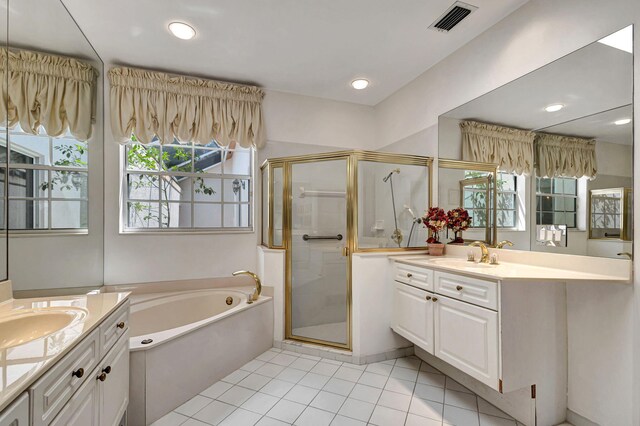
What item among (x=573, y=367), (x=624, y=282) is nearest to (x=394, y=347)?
(x=573, y=367)

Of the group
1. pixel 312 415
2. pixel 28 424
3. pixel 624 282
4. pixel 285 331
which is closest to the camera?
pixel 28 424

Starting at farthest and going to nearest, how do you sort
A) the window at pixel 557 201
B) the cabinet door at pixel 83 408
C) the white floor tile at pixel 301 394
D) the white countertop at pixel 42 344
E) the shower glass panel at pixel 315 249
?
the shower glass panel at pixel 315 249, the white floor tile at pixel 301 394, the window at pixel 557 201, the cabinet door at pixel 83 408, the white countertop at pixel 42 344

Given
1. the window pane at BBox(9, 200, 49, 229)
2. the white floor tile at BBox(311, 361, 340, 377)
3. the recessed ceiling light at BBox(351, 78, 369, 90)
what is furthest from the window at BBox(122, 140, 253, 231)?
the white floor tile at BBox(311, 361, 340, 377)

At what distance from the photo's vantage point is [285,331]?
258 cm

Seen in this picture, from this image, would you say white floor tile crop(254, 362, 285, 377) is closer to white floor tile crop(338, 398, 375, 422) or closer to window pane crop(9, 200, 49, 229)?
white floor tile crop(338, 398, 375, 422)

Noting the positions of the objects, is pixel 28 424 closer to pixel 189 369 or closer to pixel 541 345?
pixel 189 369

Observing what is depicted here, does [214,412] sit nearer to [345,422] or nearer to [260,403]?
[260,403]

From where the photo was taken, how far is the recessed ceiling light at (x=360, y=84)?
2.85 meters

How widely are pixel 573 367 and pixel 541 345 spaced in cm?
23

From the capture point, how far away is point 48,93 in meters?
1.86

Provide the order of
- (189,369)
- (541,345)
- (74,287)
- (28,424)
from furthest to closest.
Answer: (74,287), (189,369), (541,345), (28,424)

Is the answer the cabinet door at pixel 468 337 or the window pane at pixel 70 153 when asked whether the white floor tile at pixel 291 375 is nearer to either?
the cabinet door at pixel 468 337

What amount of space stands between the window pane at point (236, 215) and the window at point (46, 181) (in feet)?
3.84

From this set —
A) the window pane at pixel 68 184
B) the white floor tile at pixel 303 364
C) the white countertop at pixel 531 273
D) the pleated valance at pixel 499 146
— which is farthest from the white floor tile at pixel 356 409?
the window pane at pixel 68 184
